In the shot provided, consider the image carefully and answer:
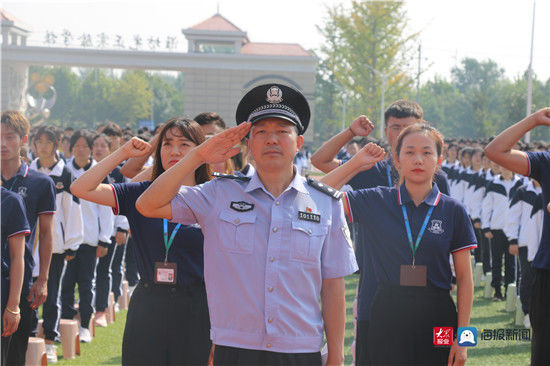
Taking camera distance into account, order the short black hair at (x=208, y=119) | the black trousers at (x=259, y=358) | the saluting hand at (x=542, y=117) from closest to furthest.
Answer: the black trousers at (x=259, y=358) → the saluting hand at (x=542, y=117) → the short black hair at (x=208, y=119)

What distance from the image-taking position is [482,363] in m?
7.57

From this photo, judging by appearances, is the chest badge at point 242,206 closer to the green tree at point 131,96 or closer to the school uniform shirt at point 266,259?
the school uniform shirt at point 266,259

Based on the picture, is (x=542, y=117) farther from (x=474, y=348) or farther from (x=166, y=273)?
(x=474, y=348)

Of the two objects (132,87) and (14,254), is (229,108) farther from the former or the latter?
(14,254)

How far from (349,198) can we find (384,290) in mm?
565

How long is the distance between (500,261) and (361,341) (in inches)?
290

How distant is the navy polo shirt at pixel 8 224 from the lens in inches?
180

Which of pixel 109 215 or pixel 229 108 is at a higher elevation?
pixel 229 108

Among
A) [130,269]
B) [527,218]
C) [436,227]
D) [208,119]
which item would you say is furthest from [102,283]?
[436,227]

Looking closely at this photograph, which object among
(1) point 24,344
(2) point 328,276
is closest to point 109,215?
(1) point 24,344

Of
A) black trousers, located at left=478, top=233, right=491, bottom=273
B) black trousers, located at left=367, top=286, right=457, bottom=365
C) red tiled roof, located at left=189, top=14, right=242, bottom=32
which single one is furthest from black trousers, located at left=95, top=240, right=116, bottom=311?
red tiled roof, located at left=189, top=14, right=242, bottom=32

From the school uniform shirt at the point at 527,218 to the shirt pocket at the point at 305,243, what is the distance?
5334 mm

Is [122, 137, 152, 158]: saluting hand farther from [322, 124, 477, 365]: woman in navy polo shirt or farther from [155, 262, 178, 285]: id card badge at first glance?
[322, 124, 477, 365]: woman in navy polo shirt

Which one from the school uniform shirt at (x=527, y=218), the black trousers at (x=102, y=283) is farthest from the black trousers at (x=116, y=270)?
the school uniform shirt at (x=527, y=218)
